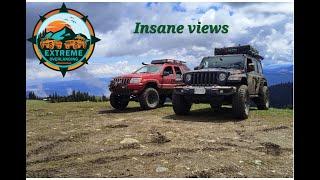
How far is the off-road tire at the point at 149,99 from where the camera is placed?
12141 millimetres

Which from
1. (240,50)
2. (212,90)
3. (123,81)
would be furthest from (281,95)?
(123,81)

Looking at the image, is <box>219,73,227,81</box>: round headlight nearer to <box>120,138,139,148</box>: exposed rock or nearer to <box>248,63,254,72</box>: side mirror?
<box>248,63,254,72</box>: side mirror

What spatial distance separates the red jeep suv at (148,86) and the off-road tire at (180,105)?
22.0 inches

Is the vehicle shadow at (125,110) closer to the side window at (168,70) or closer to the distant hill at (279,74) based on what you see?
the side window at (168,70)

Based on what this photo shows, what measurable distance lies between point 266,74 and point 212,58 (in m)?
1.31

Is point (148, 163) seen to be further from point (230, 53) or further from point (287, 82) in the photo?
point (230, 53)

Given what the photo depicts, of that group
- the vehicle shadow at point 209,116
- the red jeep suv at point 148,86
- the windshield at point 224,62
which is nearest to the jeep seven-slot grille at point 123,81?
the red jeep suv at point 148,86

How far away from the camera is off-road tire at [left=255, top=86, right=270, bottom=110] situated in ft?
35.8

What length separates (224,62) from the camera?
11.1 m

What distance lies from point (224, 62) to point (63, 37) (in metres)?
4.15

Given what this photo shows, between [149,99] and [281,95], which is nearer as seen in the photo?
[281,95]

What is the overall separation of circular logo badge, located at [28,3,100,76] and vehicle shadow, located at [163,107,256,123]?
3063 mm

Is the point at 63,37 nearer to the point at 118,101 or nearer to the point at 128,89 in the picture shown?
the point at 118,101
